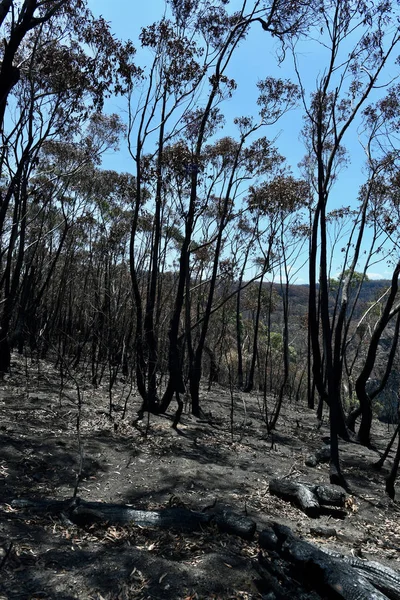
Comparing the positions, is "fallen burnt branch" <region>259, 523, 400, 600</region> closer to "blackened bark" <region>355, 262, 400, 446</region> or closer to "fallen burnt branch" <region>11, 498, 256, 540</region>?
"fallen burnt branch" <region>11, 498, 256, 540</region>

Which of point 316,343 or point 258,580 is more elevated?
point 316,343

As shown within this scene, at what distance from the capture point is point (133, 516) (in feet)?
14.3

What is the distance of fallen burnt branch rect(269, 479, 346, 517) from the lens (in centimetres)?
567

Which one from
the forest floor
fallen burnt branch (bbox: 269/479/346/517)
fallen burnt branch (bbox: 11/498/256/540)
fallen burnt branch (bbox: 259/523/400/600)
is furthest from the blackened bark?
fallen burnt branch (bbox: 259/523/400/600)

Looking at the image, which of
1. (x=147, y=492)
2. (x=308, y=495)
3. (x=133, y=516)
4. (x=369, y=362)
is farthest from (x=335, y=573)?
(x=369, y=362)

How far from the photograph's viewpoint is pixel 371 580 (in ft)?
11.2

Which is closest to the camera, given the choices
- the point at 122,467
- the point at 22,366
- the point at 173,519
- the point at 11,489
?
the point at 173,519

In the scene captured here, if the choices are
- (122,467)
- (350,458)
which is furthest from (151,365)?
(350,458)

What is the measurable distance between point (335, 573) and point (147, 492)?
2973 millimetres

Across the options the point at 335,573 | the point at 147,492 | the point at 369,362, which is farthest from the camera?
the point at 369,362

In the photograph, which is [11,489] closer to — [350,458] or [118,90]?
[350,458]

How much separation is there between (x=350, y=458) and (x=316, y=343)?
105 inches

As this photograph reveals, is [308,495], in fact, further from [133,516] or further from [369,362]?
[369,362]

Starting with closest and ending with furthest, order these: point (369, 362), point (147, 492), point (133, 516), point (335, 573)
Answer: point (335, 573) → point (133, 516) → point (147, 492) → point (369, 362)
